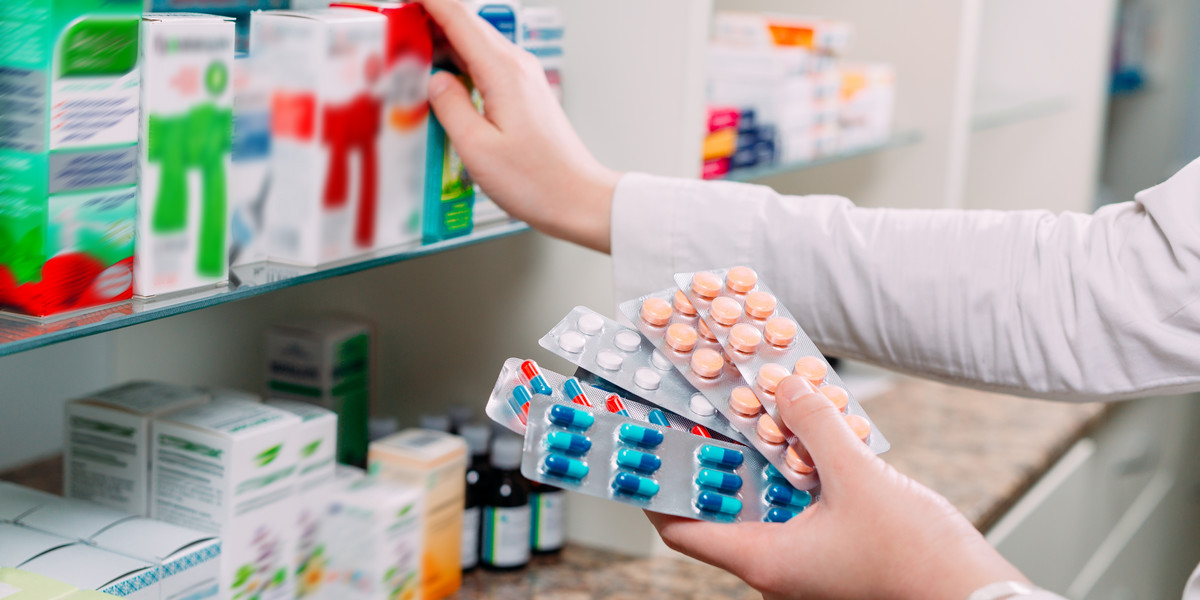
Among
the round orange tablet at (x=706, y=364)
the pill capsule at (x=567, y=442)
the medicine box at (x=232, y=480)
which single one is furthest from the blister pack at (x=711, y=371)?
the medicine box at (x=232, y=480)

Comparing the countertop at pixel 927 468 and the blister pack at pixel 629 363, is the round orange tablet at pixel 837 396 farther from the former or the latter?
the countertop at pixel 927 468

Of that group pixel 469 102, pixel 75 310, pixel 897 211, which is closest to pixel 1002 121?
pixel 897 211

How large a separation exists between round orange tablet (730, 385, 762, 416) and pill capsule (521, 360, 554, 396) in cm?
13

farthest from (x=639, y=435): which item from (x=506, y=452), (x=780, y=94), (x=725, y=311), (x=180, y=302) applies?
(x=780, y=94)

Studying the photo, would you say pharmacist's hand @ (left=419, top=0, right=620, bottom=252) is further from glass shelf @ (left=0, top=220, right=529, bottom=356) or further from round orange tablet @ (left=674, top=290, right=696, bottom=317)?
round orange tablet @ (left=674, top=290, right=696, bottom=317)

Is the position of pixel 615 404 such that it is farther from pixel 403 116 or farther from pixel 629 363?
pixel 403 116

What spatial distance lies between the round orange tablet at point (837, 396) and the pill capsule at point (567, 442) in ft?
0.58

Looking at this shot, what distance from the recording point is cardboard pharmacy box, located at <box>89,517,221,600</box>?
0.83 m

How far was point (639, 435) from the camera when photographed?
2.46ft

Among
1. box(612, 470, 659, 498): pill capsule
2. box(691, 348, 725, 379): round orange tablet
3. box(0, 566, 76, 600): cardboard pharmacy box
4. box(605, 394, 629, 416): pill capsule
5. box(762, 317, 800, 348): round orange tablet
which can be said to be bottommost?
box(0, 566, 76, 600): cardboard pharmacy box

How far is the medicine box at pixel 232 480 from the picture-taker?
2.92 ft


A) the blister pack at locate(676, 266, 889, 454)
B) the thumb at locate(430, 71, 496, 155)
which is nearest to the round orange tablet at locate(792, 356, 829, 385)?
the blister pack at locate(676, 266, 889, 454)

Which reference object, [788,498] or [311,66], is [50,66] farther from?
[788,498]

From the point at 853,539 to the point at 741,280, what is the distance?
237 mm
